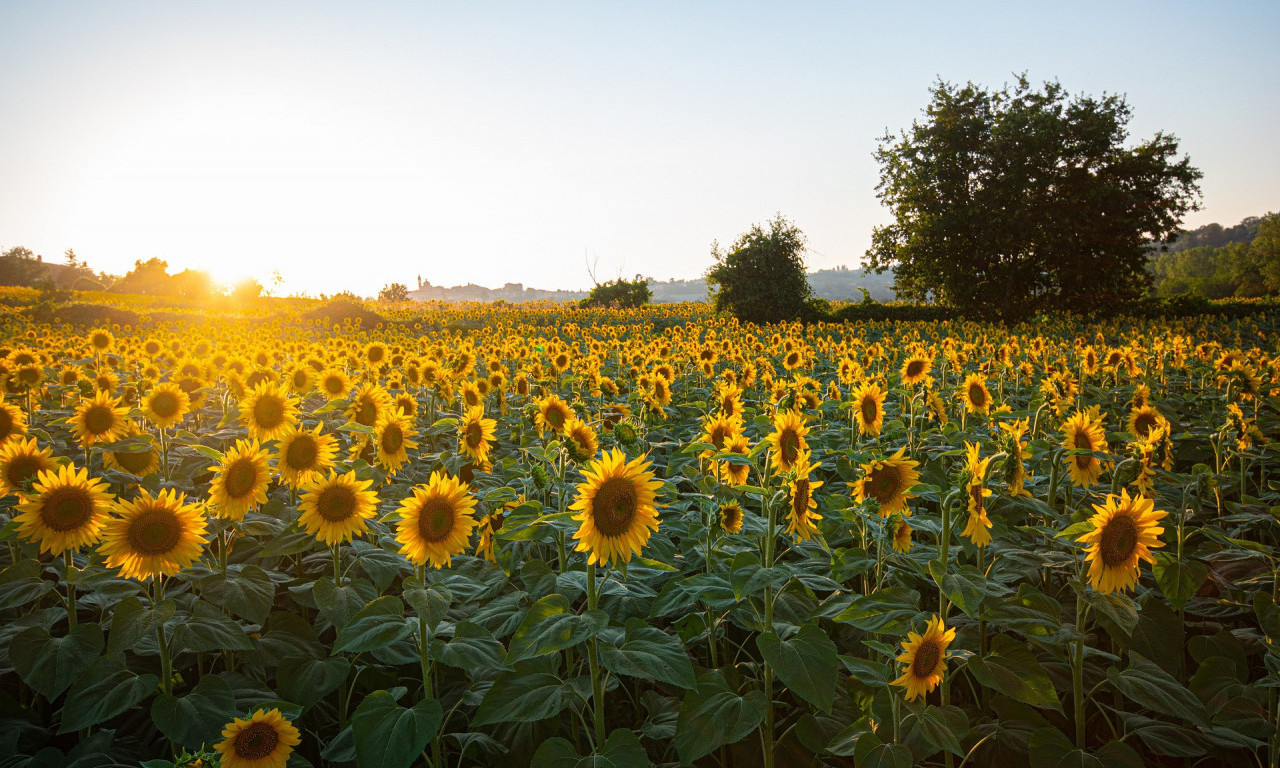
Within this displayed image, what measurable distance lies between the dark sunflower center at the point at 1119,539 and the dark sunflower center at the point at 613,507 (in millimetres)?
1755

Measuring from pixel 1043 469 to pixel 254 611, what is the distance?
4.70 m

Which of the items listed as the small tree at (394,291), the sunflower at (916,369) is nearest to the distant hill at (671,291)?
the small tree at (394,291)

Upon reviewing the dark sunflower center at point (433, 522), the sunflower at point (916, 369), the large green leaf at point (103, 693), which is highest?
the sunflower at point (916, 369)

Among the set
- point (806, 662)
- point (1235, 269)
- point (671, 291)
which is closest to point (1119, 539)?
point (806, 662)

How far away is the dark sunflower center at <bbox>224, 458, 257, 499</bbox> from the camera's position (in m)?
2.82

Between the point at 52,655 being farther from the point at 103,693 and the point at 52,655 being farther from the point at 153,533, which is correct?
the point at 153,533

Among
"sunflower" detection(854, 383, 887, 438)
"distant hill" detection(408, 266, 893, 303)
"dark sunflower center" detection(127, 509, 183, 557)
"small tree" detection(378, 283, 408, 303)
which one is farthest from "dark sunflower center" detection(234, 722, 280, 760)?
"distant hill" detection(408, 266, 893, 303)

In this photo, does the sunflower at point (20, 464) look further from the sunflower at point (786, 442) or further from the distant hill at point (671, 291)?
the distant hill at point (671, 291)

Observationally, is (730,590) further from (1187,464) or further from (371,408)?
(1187,464)

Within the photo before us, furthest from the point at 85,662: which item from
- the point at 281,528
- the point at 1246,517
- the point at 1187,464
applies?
the point at 1187,464

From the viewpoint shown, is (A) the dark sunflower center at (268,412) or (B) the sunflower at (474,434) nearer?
(A) the dark sunflower center at (268,412)

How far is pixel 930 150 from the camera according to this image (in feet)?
96.1

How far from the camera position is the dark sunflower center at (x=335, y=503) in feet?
9.00

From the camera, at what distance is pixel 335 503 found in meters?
2.75
